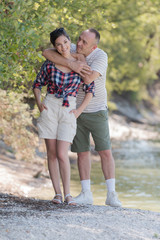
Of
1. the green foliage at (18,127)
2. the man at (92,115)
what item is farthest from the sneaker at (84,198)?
the green foliage at (18,127)

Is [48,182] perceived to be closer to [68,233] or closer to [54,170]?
[54,170]

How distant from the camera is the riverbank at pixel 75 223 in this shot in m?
4.55

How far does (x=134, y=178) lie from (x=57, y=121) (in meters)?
6.50

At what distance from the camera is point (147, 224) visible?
205 inches

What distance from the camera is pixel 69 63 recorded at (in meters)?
5.81

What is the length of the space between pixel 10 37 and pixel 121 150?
1321cm

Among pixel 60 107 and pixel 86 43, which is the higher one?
pixel 86 43

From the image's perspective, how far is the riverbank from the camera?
455 centimetres

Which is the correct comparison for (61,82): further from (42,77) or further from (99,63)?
(99,63)

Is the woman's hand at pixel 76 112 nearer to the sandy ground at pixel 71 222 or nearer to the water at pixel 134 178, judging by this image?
the sandy ground at pixel 71 222

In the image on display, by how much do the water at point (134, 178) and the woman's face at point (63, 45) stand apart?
3422mm

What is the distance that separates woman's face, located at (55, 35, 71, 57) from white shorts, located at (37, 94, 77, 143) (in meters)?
0.52

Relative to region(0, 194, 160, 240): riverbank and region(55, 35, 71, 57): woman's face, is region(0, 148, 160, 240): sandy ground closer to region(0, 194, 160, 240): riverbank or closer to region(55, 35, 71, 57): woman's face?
region(0, 194, 160, 240): riverbank

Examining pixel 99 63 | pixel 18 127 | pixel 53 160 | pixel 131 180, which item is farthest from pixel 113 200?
pixel 131 180
